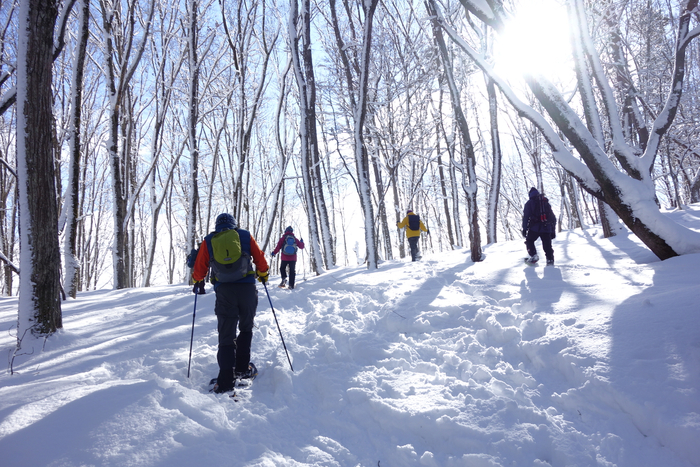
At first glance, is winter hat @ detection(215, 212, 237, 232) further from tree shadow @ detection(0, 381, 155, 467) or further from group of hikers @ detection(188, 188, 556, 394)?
tree shadow @ detection(0, 381, 155, 467)

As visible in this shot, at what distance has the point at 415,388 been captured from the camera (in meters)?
2.96

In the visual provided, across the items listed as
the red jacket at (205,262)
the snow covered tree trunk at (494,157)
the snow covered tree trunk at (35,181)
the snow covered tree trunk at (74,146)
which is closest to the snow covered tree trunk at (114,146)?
the snow covered tree trunk at (74,146)

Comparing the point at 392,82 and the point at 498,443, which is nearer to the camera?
the point at 498,443

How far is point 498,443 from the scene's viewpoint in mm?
2217

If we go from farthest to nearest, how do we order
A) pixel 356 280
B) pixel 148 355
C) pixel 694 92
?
pixel 694 92 < pixel 356 280 < pixel 148 355

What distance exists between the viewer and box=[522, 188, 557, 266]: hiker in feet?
20.6

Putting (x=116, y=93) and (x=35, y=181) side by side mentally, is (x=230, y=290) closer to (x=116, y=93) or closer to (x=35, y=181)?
(x=35, y=181)

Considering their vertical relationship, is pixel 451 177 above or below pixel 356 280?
A: above

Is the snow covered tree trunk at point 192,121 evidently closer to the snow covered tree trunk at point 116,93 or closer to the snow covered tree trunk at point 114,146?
the snow covered tree trunk at point 116,93

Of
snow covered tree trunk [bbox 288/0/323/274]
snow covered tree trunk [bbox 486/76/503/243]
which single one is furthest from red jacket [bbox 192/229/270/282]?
snow covered tree trunk [bbox 486/76/503/243]

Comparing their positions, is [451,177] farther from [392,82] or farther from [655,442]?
[655,442]

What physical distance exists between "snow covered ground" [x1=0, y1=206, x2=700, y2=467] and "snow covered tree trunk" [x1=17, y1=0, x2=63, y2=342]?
1.89 feet

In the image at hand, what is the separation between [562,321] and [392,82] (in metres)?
10.3

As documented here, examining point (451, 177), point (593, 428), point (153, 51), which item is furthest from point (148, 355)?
point (451, 177)
